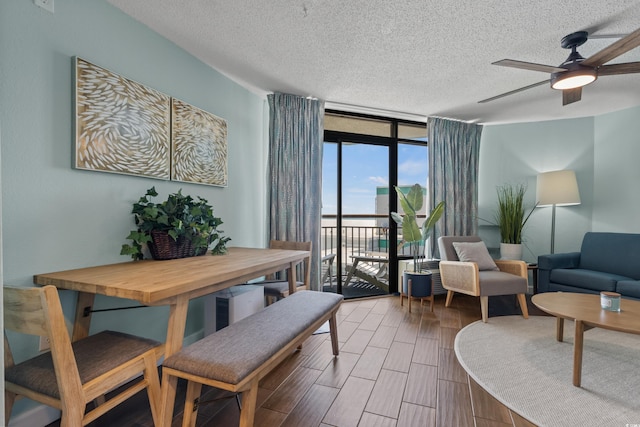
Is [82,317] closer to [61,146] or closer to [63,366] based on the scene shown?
[63,366]

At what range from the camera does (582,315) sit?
1.97 m

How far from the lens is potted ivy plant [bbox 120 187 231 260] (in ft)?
6.07

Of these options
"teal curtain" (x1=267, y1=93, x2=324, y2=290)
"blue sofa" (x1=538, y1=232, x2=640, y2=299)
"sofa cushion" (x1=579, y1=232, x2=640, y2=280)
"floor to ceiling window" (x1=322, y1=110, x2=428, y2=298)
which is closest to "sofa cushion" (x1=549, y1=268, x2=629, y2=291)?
"blue sofa" (x1=538, y1=232, x2=640, y2=299)

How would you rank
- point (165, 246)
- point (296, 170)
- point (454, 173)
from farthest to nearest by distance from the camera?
1. point (454, 173)
2. point (296, 170)
3. point (165, 246)

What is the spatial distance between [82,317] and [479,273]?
3382 millimetres

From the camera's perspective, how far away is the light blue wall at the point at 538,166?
13.6 feet

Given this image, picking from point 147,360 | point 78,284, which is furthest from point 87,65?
point 147,360

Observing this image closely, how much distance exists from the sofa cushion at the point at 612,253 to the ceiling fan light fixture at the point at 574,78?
85.5 inches

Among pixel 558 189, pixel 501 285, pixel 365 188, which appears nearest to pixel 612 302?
pixel 501 285

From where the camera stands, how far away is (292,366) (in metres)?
2.12

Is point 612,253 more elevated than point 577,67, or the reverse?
point 577,67

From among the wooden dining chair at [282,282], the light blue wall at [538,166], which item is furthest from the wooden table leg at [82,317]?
the light blue wall at [538,166]

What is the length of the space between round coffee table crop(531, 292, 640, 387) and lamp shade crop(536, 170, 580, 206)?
1789 mm

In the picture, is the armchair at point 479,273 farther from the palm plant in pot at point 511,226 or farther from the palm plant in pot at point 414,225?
the palm plant in pot at point 511,226
